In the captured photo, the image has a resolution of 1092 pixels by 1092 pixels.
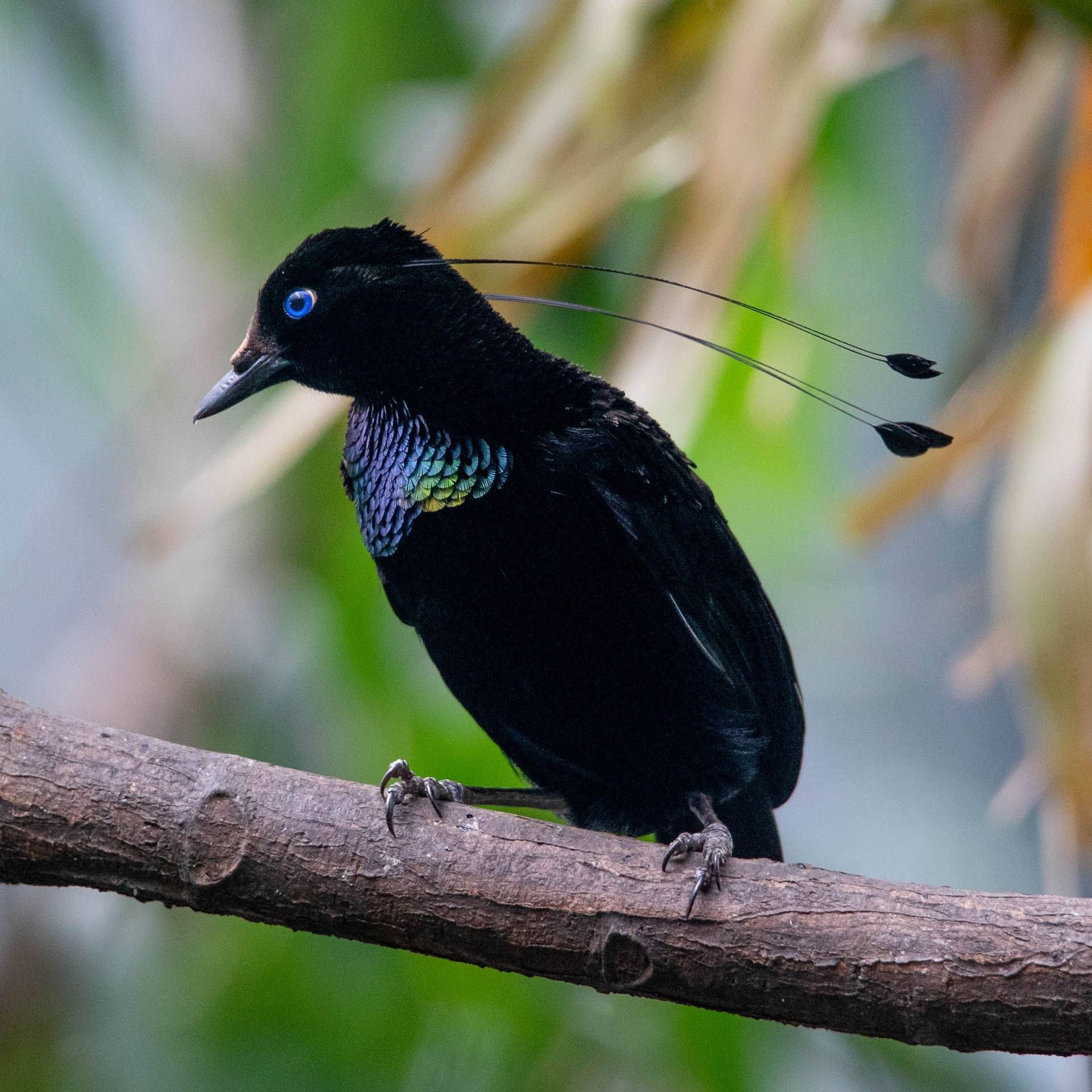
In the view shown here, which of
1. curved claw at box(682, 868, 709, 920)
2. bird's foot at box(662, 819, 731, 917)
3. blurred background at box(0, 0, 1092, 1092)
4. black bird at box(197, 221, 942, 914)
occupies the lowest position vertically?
curved claw at box(682, 868, 709, 920)

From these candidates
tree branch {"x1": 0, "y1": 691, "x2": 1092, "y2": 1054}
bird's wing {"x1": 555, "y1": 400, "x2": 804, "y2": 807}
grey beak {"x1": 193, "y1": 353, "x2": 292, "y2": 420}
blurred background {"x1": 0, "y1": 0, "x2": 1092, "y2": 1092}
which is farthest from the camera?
blurred background {"x1": 0, "y1": 0, "x2": 1092, "y2": 1092}

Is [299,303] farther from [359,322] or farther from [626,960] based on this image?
[626,960]

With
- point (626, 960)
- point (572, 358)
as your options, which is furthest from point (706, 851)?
point (572, 358)

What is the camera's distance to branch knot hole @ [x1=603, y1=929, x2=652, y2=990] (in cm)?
177

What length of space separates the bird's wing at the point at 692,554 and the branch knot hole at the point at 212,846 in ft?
2.36

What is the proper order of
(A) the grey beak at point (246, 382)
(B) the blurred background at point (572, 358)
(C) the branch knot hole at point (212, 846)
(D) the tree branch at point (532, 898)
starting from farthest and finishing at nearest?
(B) the blurred background at point (572, 358) < (A) the grey beak at point (246, 382) < (C) the branch knot hole at point (212, 846) < (D) the tree branch at point (532, 898)

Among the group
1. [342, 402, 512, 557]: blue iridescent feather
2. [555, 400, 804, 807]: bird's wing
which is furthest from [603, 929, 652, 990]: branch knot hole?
[342, 402, 512, 557]: blue iridescent feather

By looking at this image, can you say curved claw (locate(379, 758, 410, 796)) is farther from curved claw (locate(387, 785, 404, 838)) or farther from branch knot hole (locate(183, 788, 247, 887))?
branch knot hole (locate(183, 788, 247, 887))

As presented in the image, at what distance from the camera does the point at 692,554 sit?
6.93 ft

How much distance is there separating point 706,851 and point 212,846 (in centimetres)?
69

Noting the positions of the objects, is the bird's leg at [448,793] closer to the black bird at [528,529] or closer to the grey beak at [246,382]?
the black bird at [528,529]

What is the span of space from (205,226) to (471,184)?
8.50 feet

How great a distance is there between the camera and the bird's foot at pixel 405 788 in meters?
1.89

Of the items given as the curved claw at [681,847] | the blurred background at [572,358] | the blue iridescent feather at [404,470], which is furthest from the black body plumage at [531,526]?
the blurred background at [572,358]
